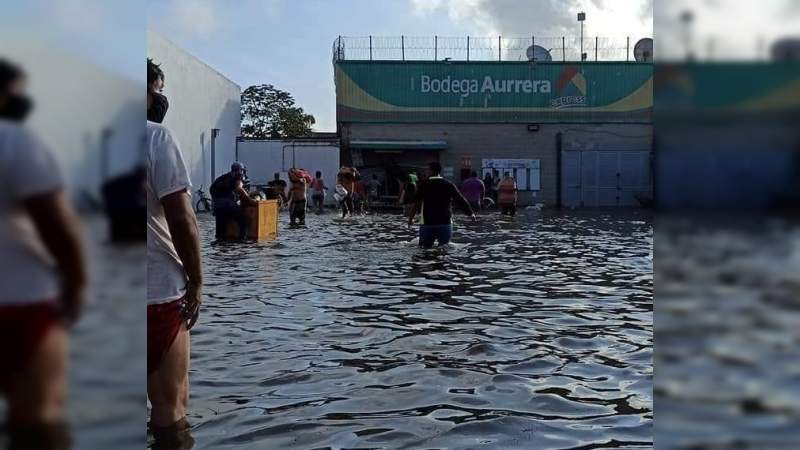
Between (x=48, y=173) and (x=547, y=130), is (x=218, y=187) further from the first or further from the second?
(x=547, y=130)

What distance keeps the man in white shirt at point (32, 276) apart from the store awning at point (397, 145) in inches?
1316

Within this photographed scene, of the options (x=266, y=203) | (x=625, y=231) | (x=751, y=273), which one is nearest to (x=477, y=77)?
(x=625, y=231)

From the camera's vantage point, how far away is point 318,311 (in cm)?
733

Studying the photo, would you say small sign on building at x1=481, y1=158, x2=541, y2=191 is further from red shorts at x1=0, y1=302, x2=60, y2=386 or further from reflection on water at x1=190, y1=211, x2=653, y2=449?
red shorts at x1=0, y1=302, x2=60, y2=386

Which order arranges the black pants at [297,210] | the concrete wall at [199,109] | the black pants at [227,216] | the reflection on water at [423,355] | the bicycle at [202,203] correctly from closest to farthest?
the reflection on water at [423,355] < the black pants at [227,216] < the black pants at [297,210] < the concrete wall at [199,109] < the bicycle at [202,203]

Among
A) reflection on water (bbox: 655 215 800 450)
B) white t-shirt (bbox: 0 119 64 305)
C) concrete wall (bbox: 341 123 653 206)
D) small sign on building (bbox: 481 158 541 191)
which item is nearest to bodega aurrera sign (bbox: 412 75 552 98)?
concrete wall (bbox: 341 123 653 206)

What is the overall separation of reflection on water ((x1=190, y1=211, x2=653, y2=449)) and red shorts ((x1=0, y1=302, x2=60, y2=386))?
2976 millimetres

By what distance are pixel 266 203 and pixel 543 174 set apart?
2164 cm

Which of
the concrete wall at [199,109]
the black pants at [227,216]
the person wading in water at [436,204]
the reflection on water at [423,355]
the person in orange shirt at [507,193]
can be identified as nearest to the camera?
the reflection on water at [423,355]

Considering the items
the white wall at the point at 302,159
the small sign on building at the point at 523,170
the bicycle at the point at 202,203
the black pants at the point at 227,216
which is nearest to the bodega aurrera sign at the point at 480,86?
the small sign on building at the point at 523,170

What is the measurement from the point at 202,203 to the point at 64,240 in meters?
28.7

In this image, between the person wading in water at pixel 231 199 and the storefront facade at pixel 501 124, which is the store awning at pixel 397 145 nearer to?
the storefront facade at pixel 501 124

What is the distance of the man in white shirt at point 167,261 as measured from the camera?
3.01m

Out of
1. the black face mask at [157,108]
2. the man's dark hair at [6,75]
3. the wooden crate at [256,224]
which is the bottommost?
the wooden crate at [256,224]
